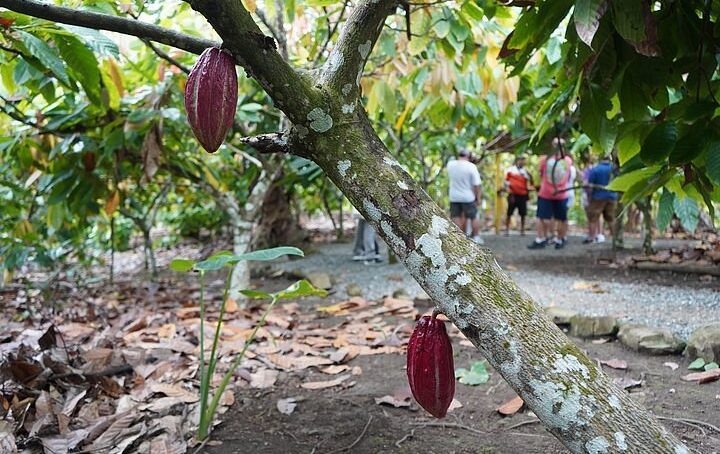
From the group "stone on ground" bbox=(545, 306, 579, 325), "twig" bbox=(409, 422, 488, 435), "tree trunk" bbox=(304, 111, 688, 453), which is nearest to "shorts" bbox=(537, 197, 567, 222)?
"stone on ground" bbox=(545, 306, 579, 325)

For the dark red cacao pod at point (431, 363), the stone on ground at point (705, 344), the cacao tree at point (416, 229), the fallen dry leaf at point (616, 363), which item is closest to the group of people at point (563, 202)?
the stone on ground at point (705, 344)

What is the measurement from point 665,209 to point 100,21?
1.44m

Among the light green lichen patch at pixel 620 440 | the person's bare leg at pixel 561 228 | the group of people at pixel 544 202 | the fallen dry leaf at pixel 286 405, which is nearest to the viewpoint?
the light green lichen patch at pixel 620 440

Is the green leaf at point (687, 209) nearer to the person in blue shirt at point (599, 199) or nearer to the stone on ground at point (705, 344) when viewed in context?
the stone on ground at point (705, 344)

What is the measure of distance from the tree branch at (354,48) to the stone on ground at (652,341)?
6.49 feet

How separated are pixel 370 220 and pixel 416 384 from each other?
364 mm

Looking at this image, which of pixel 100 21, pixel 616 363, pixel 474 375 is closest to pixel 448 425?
pixel 474 375

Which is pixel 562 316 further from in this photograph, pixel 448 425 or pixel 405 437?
pixel 405 437

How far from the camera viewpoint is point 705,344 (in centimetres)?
218

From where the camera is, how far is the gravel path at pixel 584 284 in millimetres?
3107

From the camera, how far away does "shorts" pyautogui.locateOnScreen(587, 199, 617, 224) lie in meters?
6.13

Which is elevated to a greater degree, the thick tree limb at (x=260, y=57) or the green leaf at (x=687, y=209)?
the thick tree limb at (x=260, y=57)

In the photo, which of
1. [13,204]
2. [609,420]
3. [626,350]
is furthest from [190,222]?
[609,420]

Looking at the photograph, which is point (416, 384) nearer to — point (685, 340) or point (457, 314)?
point (457, 314)
